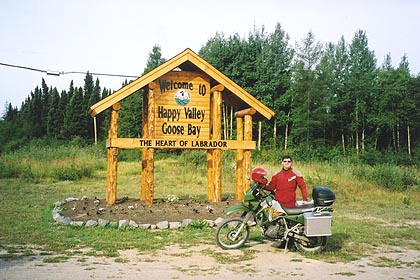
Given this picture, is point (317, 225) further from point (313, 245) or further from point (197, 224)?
point (197, 224)

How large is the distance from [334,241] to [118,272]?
5007 millimetres

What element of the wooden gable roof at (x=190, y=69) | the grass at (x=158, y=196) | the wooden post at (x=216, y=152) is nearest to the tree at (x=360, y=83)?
the grass at (x=158, y=196)

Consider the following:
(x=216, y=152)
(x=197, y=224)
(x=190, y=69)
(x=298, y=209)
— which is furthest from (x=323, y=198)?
(x=190, y=69)

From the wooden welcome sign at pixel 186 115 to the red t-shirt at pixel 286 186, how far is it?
4.73 m

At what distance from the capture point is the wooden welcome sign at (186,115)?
42.9ft

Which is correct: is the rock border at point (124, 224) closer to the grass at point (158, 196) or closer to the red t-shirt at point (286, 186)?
the grass at point (158, 196)

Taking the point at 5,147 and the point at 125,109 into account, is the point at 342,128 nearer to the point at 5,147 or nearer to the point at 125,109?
the point at 125,109

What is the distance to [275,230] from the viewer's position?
8891 millimetres

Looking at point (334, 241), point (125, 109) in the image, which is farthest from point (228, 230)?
point (125, 109)

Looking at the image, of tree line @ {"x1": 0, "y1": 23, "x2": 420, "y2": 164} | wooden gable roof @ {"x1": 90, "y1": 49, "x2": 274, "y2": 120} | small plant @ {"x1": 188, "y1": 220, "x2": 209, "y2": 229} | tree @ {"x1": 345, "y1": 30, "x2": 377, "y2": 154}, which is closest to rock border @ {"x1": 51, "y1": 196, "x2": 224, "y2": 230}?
small plant @ {"x1": 188, "y1": 220, "x2": 209, "y2": 229}

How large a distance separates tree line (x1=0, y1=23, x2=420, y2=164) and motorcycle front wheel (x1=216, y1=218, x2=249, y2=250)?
32.5 meters

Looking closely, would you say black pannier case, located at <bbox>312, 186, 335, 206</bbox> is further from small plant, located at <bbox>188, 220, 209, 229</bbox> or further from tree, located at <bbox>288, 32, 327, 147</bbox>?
tree, located at <bbox>288, 32, 327, 147</bbox>

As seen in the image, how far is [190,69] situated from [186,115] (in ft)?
5.24

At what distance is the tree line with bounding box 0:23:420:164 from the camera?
143ft
